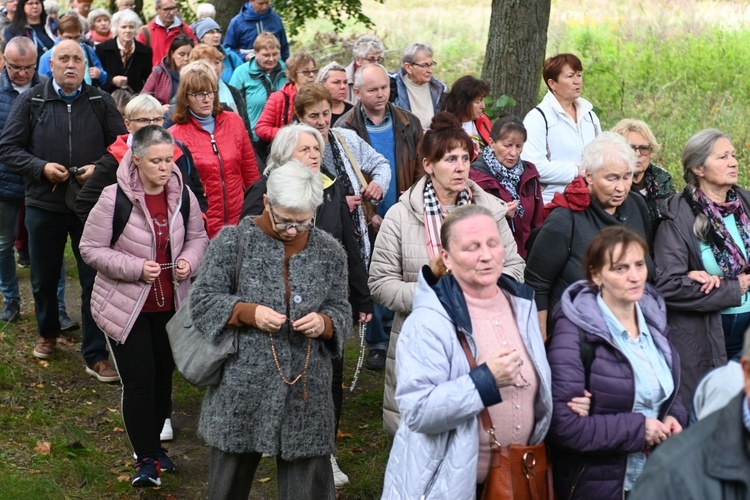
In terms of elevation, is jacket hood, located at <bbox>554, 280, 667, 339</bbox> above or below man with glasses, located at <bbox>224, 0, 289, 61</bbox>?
below

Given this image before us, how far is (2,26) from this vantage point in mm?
12648

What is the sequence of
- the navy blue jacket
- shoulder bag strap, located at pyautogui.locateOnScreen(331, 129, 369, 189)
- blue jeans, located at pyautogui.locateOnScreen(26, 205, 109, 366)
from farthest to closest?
the navy blue jacket, blue jeans, located at pyautogui.locateOnScreen(26, 205, 109, 366), shoulder bag strap, located at pyautogui.locateOnScreen(331, 129, 369, 189)

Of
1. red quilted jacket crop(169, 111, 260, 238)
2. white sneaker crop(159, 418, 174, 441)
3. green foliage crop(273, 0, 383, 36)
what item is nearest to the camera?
white sneaker crop(159, 418, 174, 441)

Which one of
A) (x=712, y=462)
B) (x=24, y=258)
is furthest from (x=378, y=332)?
(x=712, y=462)

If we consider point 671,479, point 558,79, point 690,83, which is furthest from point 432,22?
point 671,479

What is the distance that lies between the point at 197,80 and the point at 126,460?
267 centimetres

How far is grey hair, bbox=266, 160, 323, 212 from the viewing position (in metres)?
4.75

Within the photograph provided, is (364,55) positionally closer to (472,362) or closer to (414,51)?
(414,51)

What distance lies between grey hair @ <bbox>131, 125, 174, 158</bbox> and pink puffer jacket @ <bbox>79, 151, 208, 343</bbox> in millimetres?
112

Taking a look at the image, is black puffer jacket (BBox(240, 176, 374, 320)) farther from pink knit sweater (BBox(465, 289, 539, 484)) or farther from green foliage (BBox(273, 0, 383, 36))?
green foliage (BBox(273, 0, 383, 36))

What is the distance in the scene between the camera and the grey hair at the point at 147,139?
227 inches

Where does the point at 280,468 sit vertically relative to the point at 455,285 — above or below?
below

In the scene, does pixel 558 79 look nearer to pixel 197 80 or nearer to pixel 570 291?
pixel 197 80

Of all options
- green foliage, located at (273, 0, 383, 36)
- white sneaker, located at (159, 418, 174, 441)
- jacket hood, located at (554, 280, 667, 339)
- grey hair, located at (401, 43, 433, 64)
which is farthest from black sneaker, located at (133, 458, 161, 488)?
green foliage, located at (273, 0, 383, 36)
